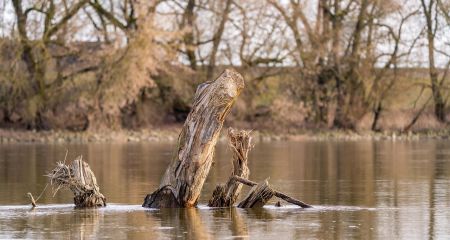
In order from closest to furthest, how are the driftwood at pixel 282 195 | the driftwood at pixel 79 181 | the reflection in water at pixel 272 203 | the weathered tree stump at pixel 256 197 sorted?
the reflection in water at pixel 272 203
the driftwood at pixel 282 195
the driftwood at pixel 79 181
the weathered tree stump at pixel 256 197

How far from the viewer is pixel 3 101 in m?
56.0

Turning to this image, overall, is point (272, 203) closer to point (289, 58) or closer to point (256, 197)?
point (256, 197)

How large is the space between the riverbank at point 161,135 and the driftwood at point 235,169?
3318 centimetres

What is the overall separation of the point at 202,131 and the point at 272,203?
103 inches

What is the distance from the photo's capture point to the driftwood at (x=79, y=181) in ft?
66.3

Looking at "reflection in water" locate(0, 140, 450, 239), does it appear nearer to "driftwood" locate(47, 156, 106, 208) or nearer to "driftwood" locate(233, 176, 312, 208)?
"driftwood" locate(233, 176, 312, 208)

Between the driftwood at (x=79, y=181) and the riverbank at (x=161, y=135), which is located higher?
the riverbank at (x=161, y=135)

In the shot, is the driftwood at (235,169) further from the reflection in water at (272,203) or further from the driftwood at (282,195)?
the reflection in water at (272,203)

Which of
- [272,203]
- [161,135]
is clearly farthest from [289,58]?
[272,203]

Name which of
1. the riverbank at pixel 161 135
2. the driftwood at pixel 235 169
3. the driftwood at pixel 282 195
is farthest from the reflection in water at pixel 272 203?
the riverbank at pixel 161 135

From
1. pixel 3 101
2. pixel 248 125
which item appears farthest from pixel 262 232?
pixel 248 125

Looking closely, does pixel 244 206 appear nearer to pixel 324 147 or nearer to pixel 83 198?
pixel 83 198

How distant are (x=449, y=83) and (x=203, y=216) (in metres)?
46.5

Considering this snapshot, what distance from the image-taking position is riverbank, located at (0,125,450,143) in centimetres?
5441
